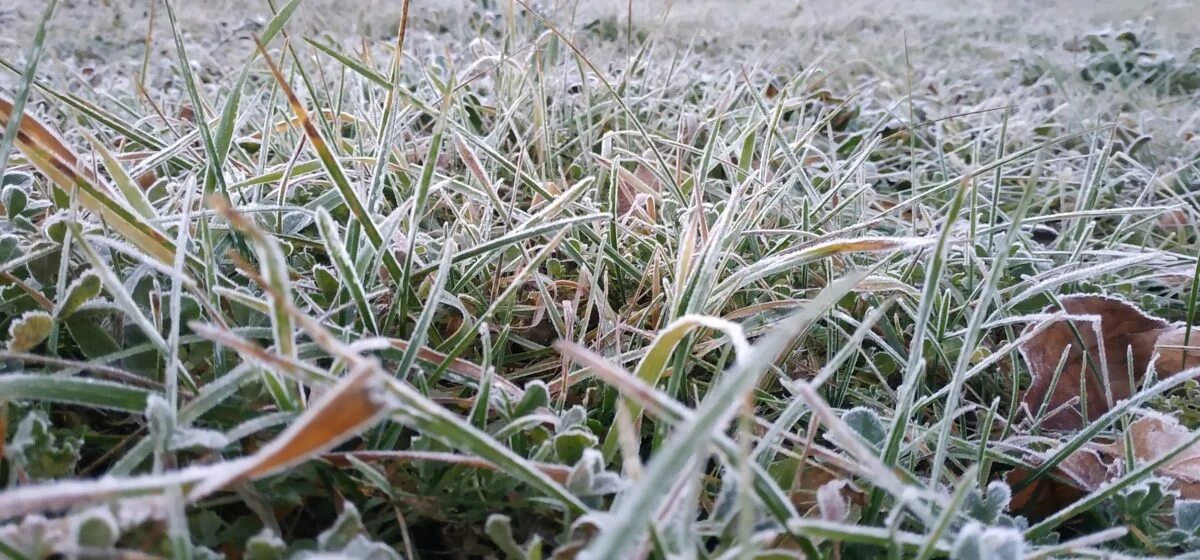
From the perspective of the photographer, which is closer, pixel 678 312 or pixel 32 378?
pixel 32 378

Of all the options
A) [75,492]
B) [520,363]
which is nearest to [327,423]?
[75,492]

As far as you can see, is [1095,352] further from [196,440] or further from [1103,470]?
[196,440]

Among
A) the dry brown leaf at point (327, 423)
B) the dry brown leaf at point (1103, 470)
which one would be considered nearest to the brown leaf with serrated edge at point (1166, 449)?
the dry brown leaf at point (1103, 470)

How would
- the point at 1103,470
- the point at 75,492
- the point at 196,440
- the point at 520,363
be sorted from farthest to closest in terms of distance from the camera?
the point at 520,363, the point at 1103,470, the point at 196,440, the point at 75,492

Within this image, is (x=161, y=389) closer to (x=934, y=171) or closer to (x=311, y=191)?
(x=311, y=191)

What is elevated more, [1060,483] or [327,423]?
[327,423]

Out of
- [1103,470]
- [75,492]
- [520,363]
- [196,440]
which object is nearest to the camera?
[75,492]

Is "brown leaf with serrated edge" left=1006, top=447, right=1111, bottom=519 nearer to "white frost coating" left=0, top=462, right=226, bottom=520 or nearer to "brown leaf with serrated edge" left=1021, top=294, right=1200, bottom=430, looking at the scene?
"brown leaf with serrated edge" left=1021, top=294, right=1200, bottom=430

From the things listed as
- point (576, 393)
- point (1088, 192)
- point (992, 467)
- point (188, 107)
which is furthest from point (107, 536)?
point (188, 107)

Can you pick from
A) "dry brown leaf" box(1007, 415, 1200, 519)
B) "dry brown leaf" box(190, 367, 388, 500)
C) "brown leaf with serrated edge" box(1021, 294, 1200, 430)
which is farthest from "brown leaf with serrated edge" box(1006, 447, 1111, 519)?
"dry brown leaf" box(190, 367, 388, 500)
